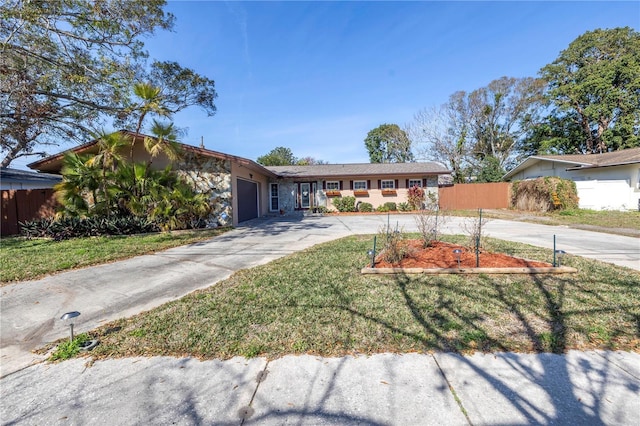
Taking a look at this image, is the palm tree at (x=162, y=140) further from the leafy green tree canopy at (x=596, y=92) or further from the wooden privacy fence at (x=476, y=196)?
the leafy green tree canopy at (x=596, y=92)

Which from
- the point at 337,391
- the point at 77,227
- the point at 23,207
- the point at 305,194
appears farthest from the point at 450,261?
the point at 23,207

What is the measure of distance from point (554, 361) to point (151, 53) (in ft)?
49.8

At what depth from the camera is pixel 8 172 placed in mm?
14984

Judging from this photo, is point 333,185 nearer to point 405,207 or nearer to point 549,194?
point 405,207

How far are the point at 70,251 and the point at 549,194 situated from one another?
784 inches

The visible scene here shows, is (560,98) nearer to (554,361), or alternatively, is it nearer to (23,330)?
(554,361)

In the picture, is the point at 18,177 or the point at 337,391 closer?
the point at 337,391

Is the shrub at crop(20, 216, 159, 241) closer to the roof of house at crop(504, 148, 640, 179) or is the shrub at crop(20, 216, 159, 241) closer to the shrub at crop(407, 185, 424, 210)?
the shrub at crop(407, 185, 424, 210)

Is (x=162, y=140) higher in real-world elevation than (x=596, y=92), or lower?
lower

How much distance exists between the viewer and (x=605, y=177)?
14836 millimetres

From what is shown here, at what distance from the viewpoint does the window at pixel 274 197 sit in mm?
17688

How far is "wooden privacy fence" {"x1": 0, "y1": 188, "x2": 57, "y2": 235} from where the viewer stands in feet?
32.2

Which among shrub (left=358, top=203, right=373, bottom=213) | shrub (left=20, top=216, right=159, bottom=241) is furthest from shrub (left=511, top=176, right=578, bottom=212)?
shrub (left=20, top=216, right=159, bottom=241)

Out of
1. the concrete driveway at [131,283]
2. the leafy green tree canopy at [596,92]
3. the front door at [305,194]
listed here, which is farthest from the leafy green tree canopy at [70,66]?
the leafy green tree canopy at [596,92]
